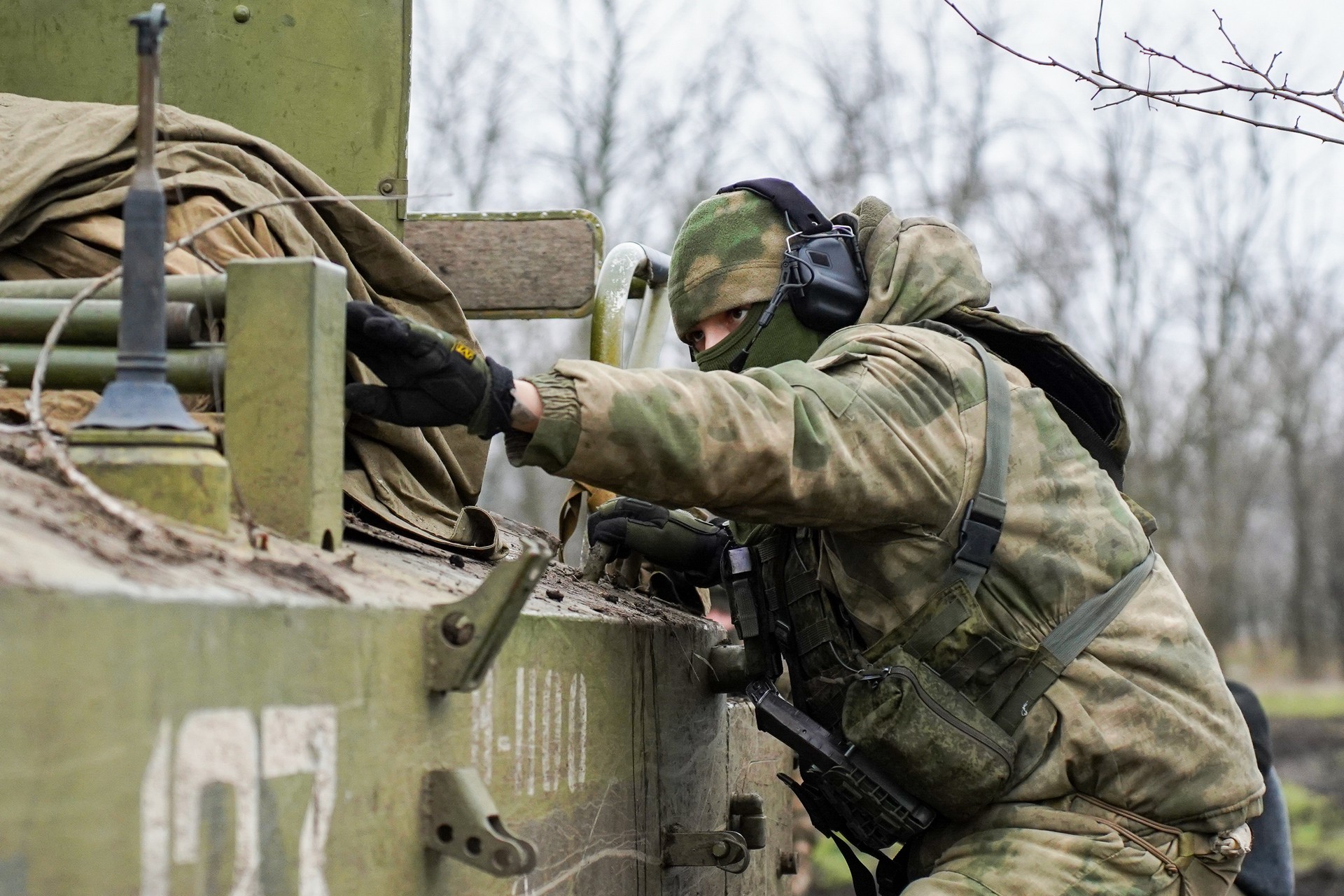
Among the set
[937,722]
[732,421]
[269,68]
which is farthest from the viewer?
[269,68]

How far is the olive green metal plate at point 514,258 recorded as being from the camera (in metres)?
3.82

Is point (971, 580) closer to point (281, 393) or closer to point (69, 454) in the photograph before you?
point (281, 393)

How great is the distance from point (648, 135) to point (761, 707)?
17.5 meters

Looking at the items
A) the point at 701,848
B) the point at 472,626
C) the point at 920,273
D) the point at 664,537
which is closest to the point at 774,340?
the point at 920,273

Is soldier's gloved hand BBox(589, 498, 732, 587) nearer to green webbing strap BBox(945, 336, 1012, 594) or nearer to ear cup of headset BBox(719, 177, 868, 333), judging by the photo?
ear cup of headset BBox(719, 177, 868, 333)

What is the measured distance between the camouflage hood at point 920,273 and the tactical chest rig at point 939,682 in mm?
107

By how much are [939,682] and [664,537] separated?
0.95 meters

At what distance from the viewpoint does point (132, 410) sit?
63.7 inches

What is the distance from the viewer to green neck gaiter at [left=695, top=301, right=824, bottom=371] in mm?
3105

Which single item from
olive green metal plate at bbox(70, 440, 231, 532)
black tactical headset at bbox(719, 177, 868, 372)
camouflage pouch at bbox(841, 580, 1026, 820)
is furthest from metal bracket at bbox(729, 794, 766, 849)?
olive green metal plate at bbox(70, 440, 231, 532)

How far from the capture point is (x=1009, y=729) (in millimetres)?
2686

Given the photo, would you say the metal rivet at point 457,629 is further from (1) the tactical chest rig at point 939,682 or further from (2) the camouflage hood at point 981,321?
(2) the camouflage hood at point 981,321

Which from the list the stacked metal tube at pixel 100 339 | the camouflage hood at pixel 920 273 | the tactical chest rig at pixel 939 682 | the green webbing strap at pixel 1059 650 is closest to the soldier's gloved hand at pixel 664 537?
the tactical chest rig at pixel 939 682

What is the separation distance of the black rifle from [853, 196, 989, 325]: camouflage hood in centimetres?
56
